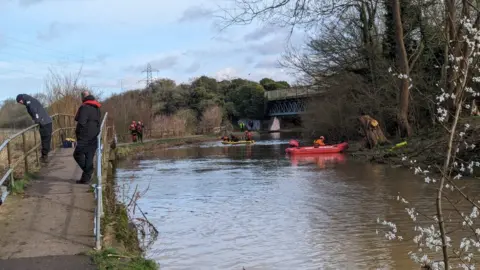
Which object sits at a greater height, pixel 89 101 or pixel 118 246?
pixel 89 101

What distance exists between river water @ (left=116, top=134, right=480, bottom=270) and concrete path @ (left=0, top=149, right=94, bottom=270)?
1404mm

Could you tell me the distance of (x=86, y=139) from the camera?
9.19m

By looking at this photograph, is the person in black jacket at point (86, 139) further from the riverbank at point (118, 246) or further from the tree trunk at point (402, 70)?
the tree trunk at point (402, 70)

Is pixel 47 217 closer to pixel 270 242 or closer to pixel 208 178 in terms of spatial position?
pixel 270 242

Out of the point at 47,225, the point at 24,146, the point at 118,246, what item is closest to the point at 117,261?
the point at 118,246

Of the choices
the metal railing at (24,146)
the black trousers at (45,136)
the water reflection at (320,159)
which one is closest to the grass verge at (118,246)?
the metal railing at (24,146)

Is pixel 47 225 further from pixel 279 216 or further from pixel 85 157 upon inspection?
pixel 279 216

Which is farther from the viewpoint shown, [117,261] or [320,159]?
[320,159]

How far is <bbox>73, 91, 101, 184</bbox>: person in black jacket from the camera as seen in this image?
9141mm

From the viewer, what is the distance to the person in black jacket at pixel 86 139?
30.0ft

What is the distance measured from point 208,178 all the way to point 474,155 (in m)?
8.54

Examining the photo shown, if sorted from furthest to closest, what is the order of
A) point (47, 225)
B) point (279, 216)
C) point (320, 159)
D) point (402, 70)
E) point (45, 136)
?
1. point (320, 159)
2. point (402, 70)
3. point (45, 136)
4. point (279, 216)
5. point (47, 225)

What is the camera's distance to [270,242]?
28.2 ft

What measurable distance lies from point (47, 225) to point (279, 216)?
5.32m
